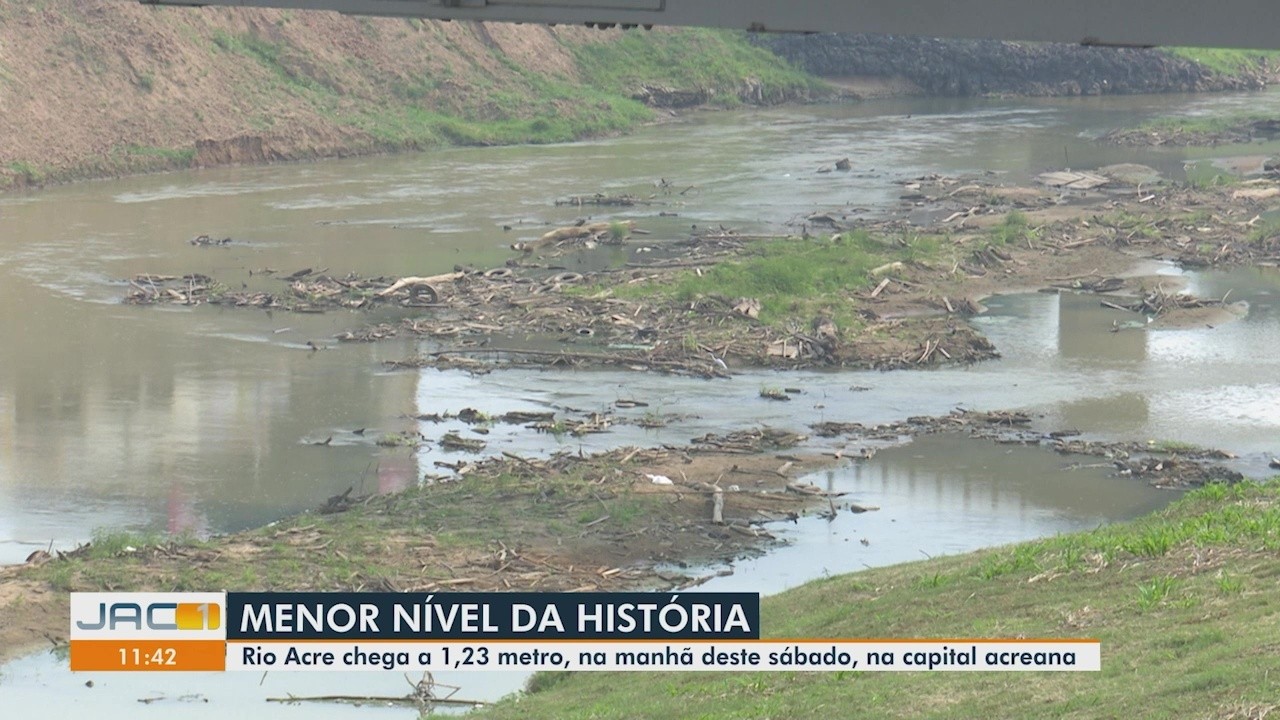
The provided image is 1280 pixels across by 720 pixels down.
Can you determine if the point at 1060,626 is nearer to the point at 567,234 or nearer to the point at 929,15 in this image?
the point at 929,15

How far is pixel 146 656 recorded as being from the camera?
12.3 metres

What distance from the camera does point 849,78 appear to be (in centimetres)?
7212

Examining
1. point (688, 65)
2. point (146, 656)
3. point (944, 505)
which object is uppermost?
point (688, 65)

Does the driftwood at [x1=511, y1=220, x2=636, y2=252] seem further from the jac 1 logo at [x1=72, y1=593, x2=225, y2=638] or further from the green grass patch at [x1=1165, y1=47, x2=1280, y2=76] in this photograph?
the green grass patch at [x1=1165, y1=47, x2=1280, y2=76]

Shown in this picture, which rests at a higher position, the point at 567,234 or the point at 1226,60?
the point at 1226,60

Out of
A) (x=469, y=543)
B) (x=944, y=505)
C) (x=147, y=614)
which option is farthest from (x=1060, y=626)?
(x=944, y=505)

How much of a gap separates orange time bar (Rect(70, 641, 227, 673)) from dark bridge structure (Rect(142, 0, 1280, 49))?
15.1ft

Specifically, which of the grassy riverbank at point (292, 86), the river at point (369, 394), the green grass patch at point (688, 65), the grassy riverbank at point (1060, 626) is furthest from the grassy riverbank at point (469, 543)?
the green grass patch at point (688, 65)

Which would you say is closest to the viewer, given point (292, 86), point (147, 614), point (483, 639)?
point (483, 639)

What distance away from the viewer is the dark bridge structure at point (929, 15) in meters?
10.8

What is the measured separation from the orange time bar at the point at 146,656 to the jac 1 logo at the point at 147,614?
0.09 meters

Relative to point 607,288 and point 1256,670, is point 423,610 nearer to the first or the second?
point 1256,670

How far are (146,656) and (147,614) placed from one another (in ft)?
1.08

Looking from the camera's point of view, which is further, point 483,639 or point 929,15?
point 483,639
